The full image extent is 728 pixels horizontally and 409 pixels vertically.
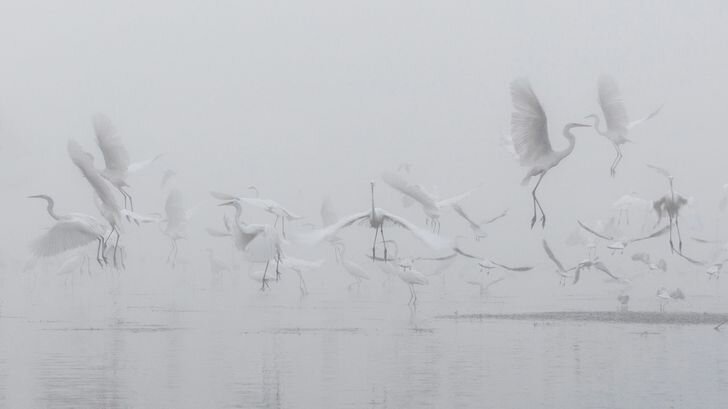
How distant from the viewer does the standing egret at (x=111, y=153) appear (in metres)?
24.5

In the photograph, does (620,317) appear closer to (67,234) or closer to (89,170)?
(67,234)

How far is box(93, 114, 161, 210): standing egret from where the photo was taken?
80.3 feet

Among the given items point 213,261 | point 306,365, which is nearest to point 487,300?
point 213,261

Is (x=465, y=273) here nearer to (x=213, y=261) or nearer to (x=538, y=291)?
(x=538, y=291)

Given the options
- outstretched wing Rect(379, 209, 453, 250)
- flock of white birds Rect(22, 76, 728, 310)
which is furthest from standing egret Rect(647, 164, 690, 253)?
outstretched wing Rect(379, 209, 453, 250)

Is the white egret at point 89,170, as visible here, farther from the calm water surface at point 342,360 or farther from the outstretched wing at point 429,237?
the outstretched wing at point 429,237

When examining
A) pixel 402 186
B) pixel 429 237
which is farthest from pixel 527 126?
pixel 429 237

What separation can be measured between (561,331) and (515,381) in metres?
8.31

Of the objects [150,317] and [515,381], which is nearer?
[515,381]

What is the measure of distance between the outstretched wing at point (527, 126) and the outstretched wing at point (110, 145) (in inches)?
279

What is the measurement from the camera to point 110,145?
2492cm

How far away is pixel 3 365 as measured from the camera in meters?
20.0

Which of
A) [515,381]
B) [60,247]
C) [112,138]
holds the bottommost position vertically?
[515,381]

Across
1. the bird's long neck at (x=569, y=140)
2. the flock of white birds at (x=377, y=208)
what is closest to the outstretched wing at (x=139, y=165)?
the flock of white birds at (x=377, y=208)
